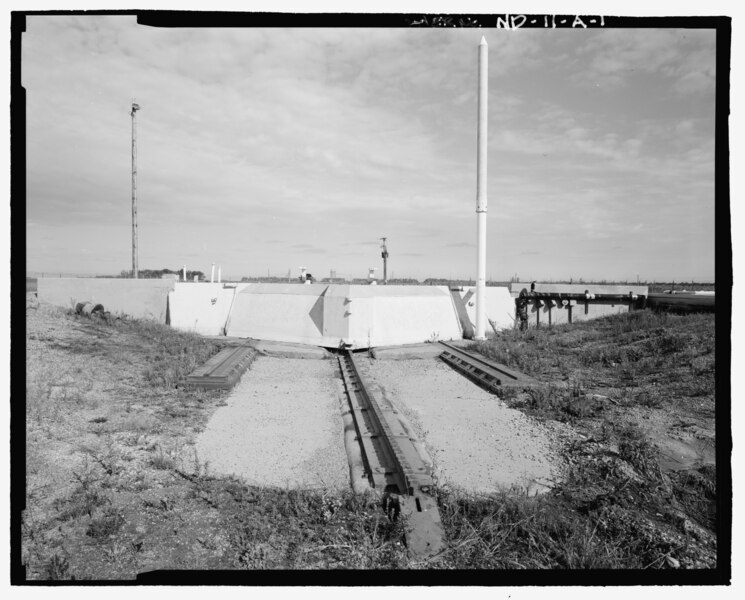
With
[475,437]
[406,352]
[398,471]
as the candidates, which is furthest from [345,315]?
[398,471]

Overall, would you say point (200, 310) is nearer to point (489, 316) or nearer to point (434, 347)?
point (434, 347)

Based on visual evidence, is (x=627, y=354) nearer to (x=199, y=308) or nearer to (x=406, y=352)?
(x=406, y=352)

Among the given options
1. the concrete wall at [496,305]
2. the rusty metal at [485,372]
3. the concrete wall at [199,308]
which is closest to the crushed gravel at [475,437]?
the rusty metal at [485,372]

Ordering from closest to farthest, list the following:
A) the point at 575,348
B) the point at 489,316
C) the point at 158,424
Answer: the point at 158,424 → the point at 575,348 → the point at 489,316

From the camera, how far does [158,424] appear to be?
638 cm

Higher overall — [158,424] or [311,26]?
[311,26]

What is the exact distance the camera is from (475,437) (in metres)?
6.29

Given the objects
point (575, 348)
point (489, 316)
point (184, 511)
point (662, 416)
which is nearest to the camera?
point (184, 511)

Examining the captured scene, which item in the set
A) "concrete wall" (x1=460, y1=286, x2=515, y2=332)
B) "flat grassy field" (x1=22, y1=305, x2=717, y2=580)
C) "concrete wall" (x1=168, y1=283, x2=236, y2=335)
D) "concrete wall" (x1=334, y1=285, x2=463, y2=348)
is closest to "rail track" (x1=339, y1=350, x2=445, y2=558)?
"flat grassy field" (x1=22, y1=305, x2=717, y2=580)

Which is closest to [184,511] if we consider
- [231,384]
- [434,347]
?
[231,384]

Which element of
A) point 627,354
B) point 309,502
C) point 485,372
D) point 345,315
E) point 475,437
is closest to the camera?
point 309,502

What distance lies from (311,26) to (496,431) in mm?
5651

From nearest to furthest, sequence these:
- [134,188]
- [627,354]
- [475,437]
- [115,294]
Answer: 1. [475,437]
2. [627,354]
3. [115,294]
4. [134,188]

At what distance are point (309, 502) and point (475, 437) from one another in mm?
3049
